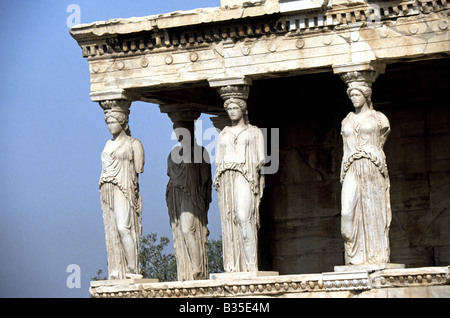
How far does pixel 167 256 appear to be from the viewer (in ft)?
108

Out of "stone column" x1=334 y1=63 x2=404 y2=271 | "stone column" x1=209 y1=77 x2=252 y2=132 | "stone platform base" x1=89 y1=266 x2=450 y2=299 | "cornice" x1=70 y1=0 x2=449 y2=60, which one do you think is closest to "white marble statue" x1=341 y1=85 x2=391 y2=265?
"stone column" x1=334 y1=63 x2=404 y2=271

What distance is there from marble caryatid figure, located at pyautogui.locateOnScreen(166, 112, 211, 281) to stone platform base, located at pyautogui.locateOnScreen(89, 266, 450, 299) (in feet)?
5.15

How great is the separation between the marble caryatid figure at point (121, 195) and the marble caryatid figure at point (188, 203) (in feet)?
3.57

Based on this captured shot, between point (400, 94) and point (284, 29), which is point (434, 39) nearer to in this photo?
point (284, 29)

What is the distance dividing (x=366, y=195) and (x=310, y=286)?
4.31 ft

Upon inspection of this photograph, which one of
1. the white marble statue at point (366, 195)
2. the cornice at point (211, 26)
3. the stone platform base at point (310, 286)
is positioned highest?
the cornice at point (211, 26)

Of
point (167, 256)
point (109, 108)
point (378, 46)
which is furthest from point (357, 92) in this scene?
point (167, 256)

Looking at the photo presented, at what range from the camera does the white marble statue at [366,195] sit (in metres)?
21.8

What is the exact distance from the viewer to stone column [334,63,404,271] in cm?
2180

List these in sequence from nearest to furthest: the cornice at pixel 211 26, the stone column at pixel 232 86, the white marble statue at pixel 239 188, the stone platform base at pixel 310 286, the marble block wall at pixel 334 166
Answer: the stone platform base at pixel 310 286, the cornice at pixel 211 26, the white marble statue at pixel 239 188, the stone column at pixel 232 86, the marble block wall at pixel 334 166

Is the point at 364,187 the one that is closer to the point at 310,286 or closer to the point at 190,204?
the point at 310,286

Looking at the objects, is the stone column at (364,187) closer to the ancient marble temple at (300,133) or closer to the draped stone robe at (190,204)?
the ancient marble temple at (300,133)

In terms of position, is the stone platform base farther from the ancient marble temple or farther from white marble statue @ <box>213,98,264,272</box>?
white marble statue @ <box>213,98,264,272</box>

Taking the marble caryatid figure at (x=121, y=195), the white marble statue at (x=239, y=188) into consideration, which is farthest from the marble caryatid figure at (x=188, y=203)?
the white marble statue at (x=239, y=188)
